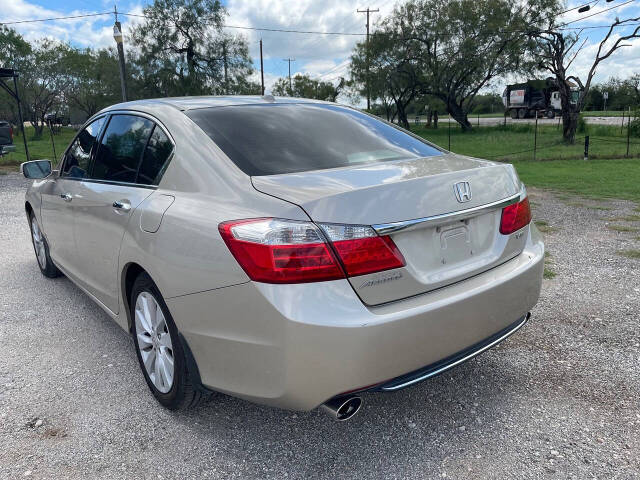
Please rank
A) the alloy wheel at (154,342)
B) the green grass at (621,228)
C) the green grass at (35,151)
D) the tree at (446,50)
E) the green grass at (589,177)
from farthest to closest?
the tree at (446,50) < the green grass at (35,151) < the green grass at (589,177) < the green grass at (621,228) < the alloy wheel at (154,342)

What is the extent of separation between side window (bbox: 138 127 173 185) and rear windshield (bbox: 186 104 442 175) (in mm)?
202

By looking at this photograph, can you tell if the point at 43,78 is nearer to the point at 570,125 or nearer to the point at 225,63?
the point at 225,63

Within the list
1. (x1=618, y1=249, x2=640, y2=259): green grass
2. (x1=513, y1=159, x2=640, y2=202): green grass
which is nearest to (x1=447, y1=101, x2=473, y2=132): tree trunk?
(x1=513, y1=159, x2=640, y2=202): green grass

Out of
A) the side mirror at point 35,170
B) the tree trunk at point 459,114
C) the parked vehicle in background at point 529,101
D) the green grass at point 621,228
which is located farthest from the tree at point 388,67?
the side mirror at point 35,170

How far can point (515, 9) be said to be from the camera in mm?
30984

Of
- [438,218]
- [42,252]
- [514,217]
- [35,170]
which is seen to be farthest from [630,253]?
[42,252]

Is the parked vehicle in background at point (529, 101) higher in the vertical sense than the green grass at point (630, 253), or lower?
higher

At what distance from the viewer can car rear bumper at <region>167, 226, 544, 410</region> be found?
6.51ft

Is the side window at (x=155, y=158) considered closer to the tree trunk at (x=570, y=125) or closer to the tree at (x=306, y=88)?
the tree trunk at (x=570, y=125)

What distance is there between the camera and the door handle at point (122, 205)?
9.41 ft

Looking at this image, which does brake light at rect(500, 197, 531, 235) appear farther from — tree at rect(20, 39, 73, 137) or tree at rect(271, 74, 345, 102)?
tree at rect(271, 74, 345, 102)

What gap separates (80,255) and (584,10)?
25.1 m

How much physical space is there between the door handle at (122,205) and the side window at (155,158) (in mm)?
144

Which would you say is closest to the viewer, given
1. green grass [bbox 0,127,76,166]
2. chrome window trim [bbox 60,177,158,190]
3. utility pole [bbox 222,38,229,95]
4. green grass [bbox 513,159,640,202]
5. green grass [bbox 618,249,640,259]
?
chrome window trim [bbox 60,177,158,190]
